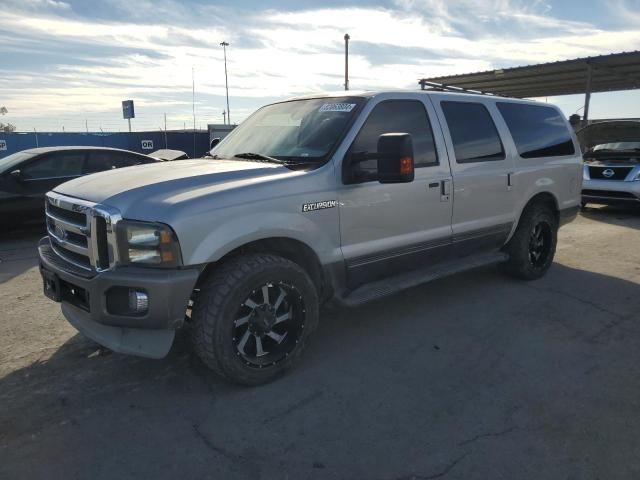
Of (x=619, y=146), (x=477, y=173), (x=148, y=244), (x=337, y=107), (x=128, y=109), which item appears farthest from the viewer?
(x=128, y=109)

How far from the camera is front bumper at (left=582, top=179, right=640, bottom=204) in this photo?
942 centimetres

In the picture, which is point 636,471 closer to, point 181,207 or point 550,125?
point 181,207

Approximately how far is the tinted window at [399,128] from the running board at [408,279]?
91cm

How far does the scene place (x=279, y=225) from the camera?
10.4 ft

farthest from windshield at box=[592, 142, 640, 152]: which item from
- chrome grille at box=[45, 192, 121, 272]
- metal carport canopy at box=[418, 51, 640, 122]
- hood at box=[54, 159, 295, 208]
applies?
chrome grille at box=[45, 192, 121, 272]

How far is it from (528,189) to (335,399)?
10.9ft

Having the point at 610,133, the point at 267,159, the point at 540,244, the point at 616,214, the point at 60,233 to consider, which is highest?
the point at 610,133

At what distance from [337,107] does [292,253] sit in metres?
1.22

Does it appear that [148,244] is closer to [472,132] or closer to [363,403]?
[363,403]

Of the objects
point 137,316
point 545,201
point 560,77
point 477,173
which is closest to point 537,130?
point 545,201

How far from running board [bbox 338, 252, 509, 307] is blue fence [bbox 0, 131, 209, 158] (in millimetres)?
21183

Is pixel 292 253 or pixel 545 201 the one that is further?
pixel 545 201

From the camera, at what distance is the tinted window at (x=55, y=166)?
24.9ft

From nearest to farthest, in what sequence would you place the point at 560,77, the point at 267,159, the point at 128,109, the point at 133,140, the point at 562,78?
1. the point at 267,159
2. the point at 560,77
3. the point at 562,78
4. the point at 128,109
5. the point at 133,140
